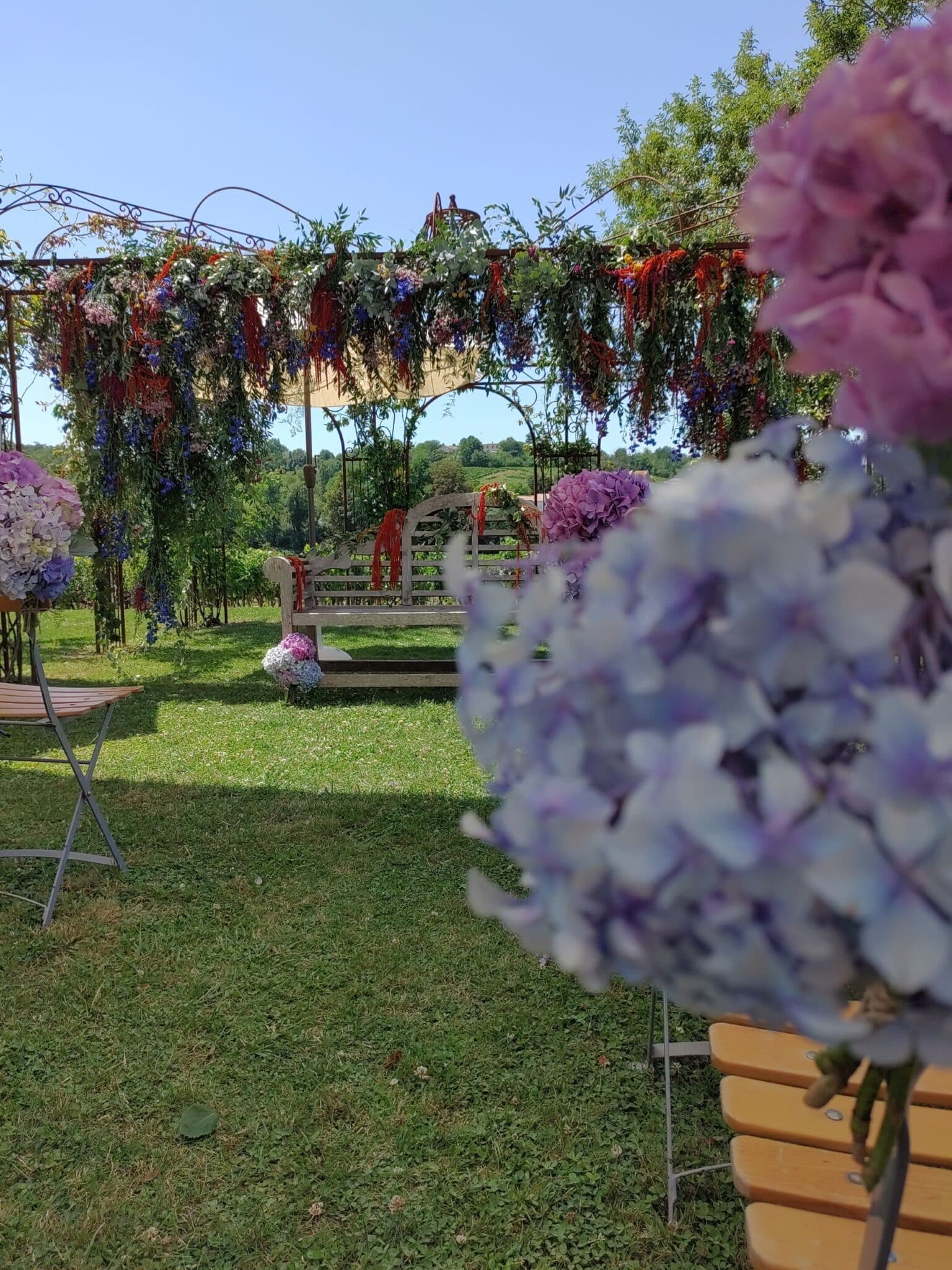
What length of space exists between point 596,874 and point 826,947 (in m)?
0.11

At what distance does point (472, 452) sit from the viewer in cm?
1425

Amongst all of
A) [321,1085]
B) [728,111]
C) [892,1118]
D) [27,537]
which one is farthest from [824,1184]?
[728,111]

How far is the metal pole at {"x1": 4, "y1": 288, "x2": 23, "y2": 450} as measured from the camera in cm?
566

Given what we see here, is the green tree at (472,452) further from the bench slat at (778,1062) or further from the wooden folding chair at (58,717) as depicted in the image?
the bench slat at (778,1062)

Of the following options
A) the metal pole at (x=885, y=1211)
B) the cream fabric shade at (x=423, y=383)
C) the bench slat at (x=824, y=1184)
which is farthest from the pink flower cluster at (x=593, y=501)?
the cream fabric shade at (x=423, y=383)

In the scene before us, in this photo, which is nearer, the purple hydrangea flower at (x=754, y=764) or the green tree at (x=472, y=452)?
the purple hydrangea flower at (x=754, y=764)

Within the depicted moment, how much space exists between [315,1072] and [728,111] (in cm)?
1655

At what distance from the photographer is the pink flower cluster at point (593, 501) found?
2.39m

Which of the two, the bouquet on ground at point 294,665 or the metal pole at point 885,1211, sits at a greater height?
the metal pole at point 885,1211

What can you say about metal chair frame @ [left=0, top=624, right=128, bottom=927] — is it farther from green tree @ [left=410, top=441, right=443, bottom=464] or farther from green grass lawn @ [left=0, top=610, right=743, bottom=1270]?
green tree @ [left=410, top=441, right=443, bottom=464]

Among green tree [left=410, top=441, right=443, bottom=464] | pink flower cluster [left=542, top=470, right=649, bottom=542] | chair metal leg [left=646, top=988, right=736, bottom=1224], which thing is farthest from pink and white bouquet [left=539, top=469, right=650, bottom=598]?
green tree [left=410, top=441, right=443, bottom=464]

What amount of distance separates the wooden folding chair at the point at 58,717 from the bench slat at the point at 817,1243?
250 centimetres

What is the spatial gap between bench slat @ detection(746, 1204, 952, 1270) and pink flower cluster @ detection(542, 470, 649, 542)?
5.10 ft

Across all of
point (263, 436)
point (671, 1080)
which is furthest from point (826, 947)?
point (263, 436)
